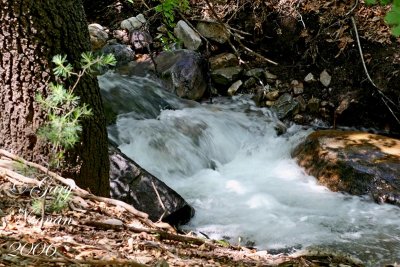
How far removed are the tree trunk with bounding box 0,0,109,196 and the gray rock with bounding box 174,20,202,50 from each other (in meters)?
7.79

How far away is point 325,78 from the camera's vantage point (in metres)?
8.95

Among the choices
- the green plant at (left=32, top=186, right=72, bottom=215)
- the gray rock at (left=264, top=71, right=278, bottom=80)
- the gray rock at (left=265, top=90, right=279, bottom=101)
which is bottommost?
the green plant at (left=32, top=186, right=72, bottom=215)

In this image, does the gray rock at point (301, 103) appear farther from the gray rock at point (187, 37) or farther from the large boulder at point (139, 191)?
the large boulder at point (139, 191)

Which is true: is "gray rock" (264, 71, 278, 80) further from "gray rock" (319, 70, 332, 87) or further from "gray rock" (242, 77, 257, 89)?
"gray rock" (319, 70, 332, 87)

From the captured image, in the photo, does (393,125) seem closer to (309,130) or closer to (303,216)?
(309,130)

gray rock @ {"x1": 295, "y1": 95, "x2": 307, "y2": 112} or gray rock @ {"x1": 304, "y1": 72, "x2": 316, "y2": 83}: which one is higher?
gray rock @ {"x1": 304, "y1": 72, "x2": 316, "y2": 83}

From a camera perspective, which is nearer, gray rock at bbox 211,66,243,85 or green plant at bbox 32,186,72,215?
green plant at bbox 32,186,72,215

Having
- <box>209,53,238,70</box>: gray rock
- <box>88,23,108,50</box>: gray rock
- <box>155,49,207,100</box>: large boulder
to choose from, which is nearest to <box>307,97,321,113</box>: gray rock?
<box>209,53,238,70</box>: gray rock

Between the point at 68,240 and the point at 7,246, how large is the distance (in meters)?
0.24

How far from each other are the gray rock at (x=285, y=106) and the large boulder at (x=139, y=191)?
14.0 ft

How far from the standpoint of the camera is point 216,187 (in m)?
6.42

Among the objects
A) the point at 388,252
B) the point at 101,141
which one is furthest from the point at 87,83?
the point at 388,252

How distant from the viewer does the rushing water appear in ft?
16.4

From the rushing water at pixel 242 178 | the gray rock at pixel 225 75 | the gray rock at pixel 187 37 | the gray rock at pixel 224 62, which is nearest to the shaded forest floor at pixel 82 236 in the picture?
the rushing water at pixel 242 178
